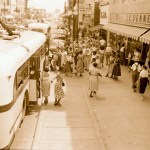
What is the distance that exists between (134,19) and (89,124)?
1289cm

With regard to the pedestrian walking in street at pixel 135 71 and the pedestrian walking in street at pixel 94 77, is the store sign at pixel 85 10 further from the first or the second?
the pedestrian walking in street at pixel 94 77

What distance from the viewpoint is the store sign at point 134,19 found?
61.7ft

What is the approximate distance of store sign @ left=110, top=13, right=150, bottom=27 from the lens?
18812mm

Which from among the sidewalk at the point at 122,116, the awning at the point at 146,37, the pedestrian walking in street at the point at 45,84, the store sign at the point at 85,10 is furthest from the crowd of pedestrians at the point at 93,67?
the store sign at the point at 85,10

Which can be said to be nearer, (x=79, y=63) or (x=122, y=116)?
(x=122, y=116)

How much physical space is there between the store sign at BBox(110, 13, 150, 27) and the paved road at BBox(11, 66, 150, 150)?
525 cm

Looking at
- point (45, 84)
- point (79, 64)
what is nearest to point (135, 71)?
point (79, 64)

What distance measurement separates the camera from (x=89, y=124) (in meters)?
10.9

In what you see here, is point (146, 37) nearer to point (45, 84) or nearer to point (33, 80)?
point (45, 84)

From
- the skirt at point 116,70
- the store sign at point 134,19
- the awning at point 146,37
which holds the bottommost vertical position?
the skirt at point 116,70

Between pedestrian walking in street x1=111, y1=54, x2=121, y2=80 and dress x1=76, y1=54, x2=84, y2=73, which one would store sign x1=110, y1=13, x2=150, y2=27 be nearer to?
pedestrian walking in street x1=111, y1=54, x2=121, y2=80

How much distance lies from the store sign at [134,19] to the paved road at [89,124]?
17.2 feet

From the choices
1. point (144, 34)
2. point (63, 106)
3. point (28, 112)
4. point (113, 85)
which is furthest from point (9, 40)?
point (144, 34)

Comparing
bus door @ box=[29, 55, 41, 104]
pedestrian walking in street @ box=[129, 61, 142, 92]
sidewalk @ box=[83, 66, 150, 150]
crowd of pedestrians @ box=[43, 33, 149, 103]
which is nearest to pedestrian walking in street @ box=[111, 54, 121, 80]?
crowd of pedestrians @ box=[43, 33, 149, 103]
